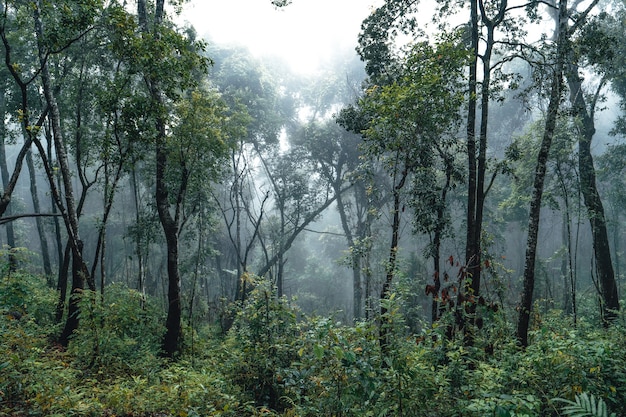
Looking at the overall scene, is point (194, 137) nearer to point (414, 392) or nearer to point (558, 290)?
point (414, 392)

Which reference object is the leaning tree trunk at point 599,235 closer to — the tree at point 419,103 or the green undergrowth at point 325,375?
the tree at point 419,103

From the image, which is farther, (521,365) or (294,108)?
(294,108)

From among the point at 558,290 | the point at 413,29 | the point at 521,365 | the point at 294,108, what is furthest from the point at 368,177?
the point at 558,290

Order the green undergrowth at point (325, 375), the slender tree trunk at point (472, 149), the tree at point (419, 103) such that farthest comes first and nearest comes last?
the slender tree trunk at point (472, 149)
the tree at point (419, 103)
the green undergrowth at point (325, 375)

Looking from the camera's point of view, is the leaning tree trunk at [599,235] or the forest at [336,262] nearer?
the forest at [336,262]

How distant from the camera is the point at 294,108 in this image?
88.5 ft

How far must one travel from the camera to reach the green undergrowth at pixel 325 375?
428 centimetres

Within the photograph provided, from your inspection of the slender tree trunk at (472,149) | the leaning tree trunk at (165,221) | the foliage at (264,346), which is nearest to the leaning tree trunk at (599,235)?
the slender tree trunk at (472,149)

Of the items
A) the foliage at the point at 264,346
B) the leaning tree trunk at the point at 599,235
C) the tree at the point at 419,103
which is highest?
the tree at the point at 419,103

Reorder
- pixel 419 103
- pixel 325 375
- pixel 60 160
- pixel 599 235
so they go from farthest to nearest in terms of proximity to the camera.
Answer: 1. pixel 599 235
2. pixel 419 103
3. pixel 60 160
4. pixel 325 375

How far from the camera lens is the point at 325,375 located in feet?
15.8

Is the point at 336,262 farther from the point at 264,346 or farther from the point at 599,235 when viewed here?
the point at 599,235

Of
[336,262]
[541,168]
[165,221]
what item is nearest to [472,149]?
[541,168]

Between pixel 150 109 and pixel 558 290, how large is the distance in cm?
2717
